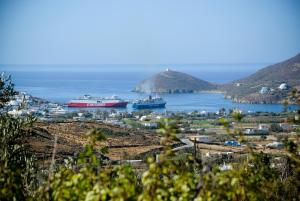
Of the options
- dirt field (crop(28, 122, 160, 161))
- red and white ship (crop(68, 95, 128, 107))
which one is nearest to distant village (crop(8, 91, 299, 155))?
red and white ship (crop(68, 95, 128, 107))

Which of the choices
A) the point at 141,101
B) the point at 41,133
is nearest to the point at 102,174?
the point at 41,133

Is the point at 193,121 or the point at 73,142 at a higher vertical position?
the point at 73,142

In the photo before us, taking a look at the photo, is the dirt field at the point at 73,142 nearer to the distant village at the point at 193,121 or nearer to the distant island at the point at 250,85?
the distant village at the point at 193,121

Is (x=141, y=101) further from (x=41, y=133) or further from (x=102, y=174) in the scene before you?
(x=102, y=174)

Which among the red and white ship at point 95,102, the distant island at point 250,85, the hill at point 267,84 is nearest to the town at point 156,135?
the red and white ship at point 95,102

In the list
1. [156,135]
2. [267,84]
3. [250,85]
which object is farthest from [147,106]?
[156,135]

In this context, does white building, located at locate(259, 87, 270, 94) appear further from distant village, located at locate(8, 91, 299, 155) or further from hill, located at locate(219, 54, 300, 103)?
distant village, located at locate(8, 91, 299, 155)

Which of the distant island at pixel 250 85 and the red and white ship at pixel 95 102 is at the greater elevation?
the distant island at pixel 250 85

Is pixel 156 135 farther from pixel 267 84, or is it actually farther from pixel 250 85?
pixel 250 85
